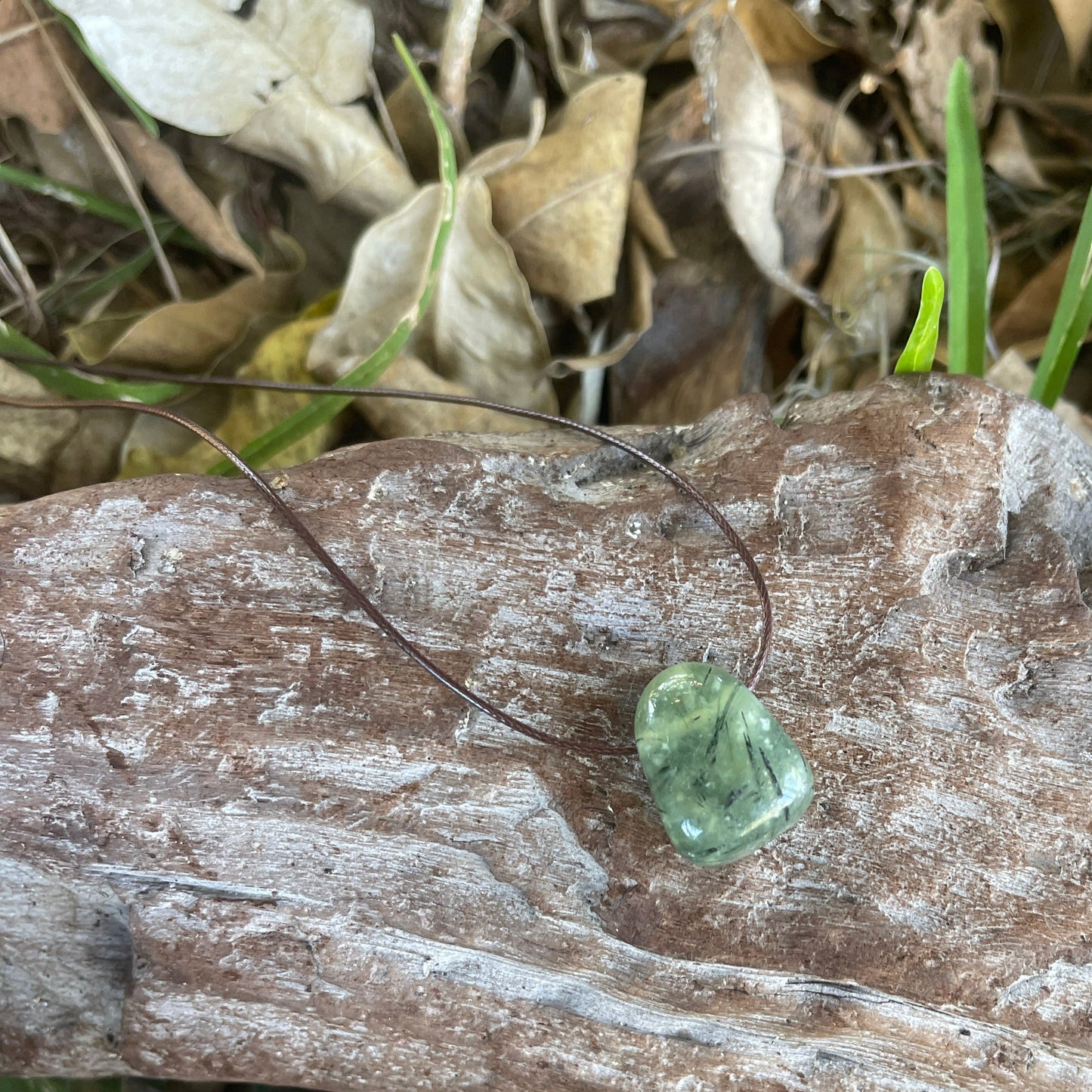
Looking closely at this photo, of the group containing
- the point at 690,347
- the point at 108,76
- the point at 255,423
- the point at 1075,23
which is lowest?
the point at 690,347

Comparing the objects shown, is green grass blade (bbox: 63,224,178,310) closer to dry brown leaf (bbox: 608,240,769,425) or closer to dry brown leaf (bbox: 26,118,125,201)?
dry brown leaf (bbox: 26,118,125,201)

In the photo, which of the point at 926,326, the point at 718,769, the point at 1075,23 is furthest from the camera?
the point at 1075,23

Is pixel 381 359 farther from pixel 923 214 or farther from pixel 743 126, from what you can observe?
pixel 923 214

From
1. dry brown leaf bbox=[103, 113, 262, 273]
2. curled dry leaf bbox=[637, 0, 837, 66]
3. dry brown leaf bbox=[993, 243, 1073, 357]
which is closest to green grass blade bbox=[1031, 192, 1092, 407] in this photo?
dry brown leaf bbox=[993, 243, 1073, 357]

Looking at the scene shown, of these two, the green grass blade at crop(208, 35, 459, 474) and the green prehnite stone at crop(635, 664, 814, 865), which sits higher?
the green grass blade at crop(208, 35, 459, 474)

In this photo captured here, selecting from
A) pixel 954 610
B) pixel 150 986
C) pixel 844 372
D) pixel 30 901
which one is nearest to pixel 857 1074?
pixel 954 610

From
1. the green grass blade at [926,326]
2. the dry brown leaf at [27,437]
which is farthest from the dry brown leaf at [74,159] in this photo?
the green grass blade at [926,326]

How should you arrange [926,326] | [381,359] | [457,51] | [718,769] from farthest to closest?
[457,51], [381,359], [926,326], [718,769]

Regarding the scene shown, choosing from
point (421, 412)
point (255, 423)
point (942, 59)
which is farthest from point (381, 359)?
point (942, 59)
